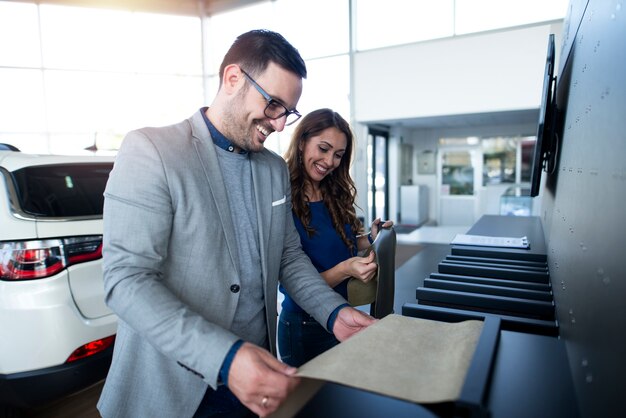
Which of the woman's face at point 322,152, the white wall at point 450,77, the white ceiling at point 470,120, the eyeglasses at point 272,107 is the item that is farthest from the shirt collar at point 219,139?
the white ceiling at point 470,120

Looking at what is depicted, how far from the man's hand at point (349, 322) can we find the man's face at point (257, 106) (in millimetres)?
481

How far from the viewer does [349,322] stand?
104 cm

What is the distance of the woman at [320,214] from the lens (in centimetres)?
160

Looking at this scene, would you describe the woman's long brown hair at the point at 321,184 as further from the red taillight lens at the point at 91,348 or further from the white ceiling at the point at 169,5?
the white ceiling at the point at 169,5

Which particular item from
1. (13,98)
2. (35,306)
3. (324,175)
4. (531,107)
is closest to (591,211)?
(324,175)

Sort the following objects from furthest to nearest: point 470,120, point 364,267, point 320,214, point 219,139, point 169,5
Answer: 1. point 169,5
2. point 470,120
3. point 320,214
4. point 364,267
5. point 219,139

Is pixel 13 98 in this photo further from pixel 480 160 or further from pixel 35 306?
pixel 480 160

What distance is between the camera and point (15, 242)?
1789 mm

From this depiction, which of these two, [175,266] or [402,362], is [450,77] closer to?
[175,266]

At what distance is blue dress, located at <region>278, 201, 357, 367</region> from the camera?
1.60m

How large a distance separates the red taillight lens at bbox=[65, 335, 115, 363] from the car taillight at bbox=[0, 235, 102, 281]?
0.37 meters

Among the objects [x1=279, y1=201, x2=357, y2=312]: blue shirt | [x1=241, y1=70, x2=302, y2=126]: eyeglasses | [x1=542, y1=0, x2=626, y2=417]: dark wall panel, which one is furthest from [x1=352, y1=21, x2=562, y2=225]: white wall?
[x1=241, y1=70, x2=302, y2=126]: eyeglasses

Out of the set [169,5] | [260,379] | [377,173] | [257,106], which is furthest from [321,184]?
[169,5]

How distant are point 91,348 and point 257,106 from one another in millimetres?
1584
